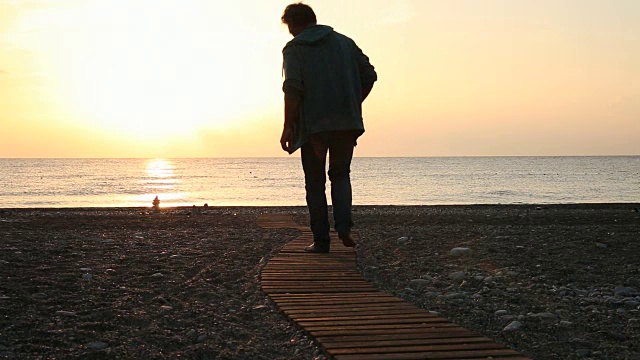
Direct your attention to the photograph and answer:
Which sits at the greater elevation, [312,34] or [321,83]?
[312,34]

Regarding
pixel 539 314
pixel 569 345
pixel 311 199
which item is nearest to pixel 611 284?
pixel 539 314

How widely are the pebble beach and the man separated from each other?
1.11 m

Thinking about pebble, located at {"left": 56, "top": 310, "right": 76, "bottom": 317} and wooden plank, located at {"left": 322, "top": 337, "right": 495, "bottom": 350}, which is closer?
wooden plank, located at {"left": 322, "top": 337, "right": 495, "bottom": 350}

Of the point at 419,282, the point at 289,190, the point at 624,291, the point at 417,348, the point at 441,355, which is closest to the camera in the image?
the point at 441,355

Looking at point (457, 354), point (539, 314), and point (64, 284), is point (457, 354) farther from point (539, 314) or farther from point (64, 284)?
point (64, 284)

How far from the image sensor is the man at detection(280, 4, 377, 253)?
659 centimetres

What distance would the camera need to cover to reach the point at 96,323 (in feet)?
14.4

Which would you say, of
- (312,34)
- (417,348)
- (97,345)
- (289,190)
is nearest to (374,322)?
(417,348)

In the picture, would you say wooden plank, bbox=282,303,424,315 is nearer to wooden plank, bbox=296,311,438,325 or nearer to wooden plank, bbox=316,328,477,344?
wooden plank, bbox=296,311,438,325

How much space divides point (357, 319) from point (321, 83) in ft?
A: 9.69

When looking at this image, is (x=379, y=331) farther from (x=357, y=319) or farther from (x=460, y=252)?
(x=460, y=252)

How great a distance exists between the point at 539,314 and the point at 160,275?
3.40 metres

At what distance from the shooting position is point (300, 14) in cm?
692

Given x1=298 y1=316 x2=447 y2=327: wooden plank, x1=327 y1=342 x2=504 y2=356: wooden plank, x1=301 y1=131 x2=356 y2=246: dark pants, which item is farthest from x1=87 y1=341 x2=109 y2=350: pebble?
x1=301 y1=131 x2=356 y2=246: dark pants
